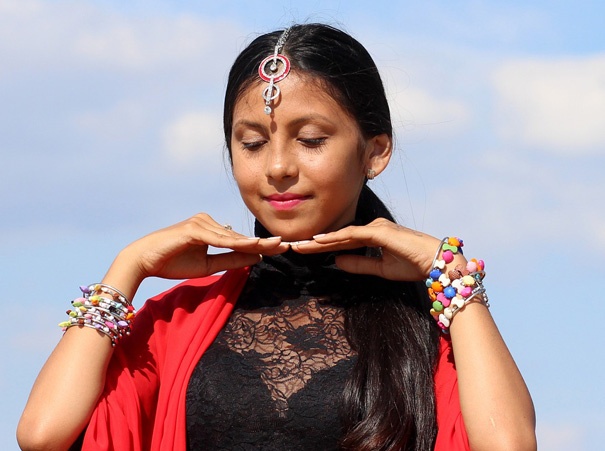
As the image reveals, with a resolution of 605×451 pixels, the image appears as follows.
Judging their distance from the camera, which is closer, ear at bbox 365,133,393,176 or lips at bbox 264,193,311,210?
lips at bbox 264,193,311,210

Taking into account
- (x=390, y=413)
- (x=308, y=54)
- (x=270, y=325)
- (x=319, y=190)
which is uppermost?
(x=308, y=54)

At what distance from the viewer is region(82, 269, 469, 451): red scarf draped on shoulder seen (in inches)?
163

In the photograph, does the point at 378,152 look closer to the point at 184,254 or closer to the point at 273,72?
the point at 273,72

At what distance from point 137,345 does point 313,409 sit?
2.06 feet

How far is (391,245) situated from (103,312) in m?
0.88

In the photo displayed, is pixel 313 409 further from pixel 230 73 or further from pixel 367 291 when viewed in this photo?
pixel 230 73

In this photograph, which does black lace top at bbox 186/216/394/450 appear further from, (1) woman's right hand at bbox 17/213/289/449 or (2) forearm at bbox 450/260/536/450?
(2) forearm at bbox 450/260/536/450

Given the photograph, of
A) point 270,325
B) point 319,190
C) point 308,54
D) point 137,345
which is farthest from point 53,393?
point 308,54

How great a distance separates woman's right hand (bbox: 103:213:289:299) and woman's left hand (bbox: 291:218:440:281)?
0.39ft

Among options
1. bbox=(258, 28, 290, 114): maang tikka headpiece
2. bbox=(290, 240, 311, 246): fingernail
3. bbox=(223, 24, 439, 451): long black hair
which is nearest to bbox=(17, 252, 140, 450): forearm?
bbox=(290, 240, 311, 246): fingernail

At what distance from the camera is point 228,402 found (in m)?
4.15

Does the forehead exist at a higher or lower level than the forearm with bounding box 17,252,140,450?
higher

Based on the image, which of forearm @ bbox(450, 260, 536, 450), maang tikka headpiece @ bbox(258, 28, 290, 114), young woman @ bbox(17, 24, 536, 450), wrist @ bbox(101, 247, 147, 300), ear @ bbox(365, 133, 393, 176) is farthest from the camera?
ear @ bbox(365, 133, 393, 176)

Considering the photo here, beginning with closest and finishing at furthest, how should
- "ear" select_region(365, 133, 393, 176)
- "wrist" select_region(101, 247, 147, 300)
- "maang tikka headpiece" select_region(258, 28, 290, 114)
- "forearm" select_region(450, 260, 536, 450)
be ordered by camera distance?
1. "forearm" select_region(450, 260, 536, 450)
2. "maang tikka headpiece" select_region(258, 28, 290, 114)
3. "wrist" select_region(101, 247, 147, 300)
4. "ear" select_region(365, 133, 393, 176)
